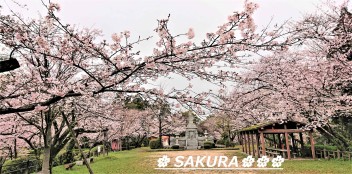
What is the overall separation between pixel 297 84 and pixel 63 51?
942 centimetres

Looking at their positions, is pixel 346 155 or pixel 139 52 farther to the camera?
pixel 346 155

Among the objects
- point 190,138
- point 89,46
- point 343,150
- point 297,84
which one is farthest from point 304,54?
point 190,138

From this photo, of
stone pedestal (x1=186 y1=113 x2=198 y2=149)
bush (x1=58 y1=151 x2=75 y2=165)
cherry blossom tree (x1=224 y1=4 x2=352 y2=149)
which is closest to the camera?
cherry blossom tree (x1=224 y1=4 x2=352 y2=149)

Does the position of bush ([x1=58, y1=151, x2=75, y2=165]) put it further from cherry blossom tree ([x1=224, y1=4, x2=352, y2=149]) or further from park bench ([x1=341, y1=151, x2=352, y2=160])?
park bench ([x1=341, y1=151, x2=352, y2=160])

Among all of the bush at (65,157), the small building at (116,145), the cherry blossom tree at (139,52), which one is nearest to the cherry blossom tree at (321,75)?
the cherry blossom tree at (139,52)

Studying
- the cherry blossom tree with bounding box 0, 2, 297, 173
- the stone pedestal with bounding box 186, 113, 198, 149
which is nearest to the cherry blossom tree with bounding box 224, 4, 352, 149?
the cherry blossom tree with bounding box 0, 2, 297, 173

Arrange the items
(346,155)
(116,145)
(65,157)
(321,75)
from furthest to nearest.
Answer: (116,145) < (65,157) < (346,155) < (321,75)

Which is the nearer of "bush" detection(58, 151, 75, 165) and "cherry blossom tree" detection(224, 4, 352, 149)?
"cherry blossom tree" detection(224, 4, 352, 149)

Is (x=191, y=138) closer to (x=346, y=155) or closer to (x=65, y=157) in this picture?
(x=65, y=157)

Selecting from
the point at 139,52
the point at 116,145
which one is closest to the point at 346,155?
the point at 139,52

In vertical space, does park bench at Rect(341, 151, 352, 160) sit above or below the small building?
above

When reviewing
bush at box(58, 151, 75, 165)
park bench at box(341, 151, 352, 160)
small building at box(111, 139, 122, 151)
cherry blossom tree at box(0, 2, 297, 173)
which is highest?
cherry blossom tree at box(0, 2, 297, 173)

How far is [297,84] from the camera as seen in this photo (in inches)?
406

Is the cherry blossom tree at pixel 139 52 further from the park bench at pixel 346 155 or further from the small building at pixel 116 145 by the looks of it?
the small building at pixel 116 145
